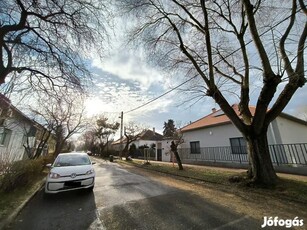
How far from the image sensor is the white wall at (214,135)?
15.3 meters

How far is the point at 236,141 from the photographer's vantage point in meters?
14.8

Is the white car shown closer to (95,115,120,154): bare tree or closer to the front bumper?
the front bumper

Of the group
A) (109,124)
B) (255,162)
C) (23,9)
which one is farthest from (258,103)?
(109,124)

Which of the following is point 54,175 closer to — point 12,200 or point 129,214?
point 12,200

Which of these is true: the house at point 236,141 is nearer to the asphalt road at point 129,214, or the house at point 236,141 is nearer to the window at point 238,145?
the window at point 238,145

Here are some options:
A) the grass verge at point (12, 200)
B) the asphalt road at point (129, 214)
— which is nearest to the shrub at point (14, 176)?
the grass verge at point (12, 200)

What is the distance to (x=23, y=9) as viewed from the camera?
5.77 meters

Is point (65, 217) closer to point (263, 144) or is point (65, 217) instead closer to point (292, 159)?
point (263, 144)

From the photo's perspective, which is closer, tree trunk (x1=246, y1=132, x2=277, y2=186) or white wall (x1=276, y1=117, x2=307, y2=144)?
tree trunk (x1=246, y1=132, x2=277, y2=186)

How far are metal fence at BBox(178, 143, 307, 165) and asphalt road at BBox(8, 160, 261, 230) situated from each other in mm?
8534

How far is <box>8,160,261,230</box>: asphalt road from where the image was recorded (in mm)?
3861

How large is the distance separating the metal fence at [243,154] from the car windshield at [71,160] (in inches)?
449

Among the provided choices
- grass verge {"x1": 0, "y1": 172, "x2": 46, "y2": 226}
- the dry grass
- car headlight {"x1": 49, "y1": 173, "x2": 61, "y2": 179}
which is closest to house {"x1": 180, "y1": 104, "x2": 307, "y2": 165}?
the dry grass

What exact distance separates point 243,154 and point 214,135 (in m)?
3.45
